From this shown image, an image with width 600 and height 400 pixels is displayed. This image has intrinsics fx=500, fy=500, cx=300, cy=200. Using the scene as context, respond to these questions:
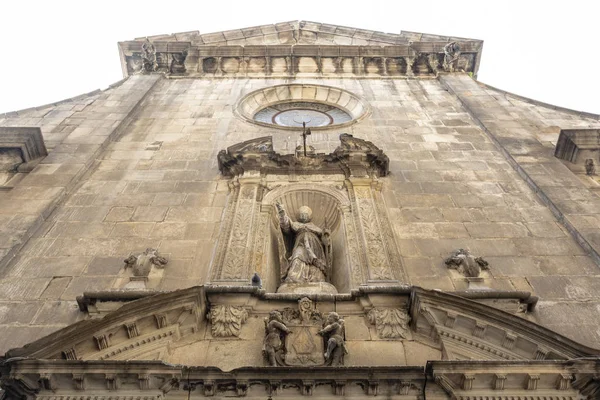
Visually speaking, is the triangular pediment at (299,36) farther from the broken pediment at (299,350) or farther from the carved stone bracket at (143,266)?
the broken pediment at (299,350)

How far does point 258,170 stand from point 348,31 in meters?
12.0

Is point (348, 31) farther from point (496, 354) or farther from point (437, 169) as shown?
point (496, 354)

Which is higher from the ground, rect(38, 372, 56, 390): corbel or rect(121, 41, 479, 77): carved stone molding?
rect(121, 41, 479, 77): carved stone molding

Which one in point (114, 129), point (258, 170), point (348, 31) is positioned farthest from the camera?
point (348, 31)

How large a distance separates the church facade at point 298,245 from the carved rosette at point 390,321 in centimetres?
3

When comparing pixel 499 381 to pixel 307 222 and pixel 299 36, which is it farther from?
pixel 299 36

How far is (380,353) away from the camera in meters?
6.79

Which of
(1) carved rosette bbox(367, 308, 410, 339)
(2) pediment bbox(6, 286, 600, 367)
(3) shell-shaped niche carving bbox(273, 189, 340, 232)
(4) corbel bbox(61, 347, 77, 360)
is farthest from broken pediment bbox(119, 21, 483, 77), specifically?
(4) corbel bbox(61, 347, 77, 360)

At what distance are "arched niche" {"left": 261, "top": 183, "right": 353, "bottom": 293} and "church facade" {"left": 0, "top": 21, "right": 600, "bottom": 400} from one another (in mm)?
49

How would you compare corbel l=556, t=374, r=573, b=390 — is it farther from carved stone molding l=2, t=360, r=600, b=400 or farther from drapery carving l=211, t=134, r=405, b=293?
drapery carving l=211, t=134, r=405, b=293

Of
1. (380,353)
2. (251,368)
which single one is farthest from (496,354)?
(251,368)

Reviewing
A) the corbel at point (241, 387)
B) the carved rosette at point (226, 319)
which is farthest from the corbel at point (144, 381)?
the carved rosette at point (226, 319)

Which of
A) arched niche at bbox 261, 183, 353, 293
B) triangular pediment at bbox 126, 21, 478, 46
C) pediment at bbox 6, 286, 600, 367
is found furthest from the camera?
triangular pediment at bbox 126, 21, 478, 46

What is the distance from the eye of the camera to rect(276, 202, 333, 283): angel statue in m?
8.58
